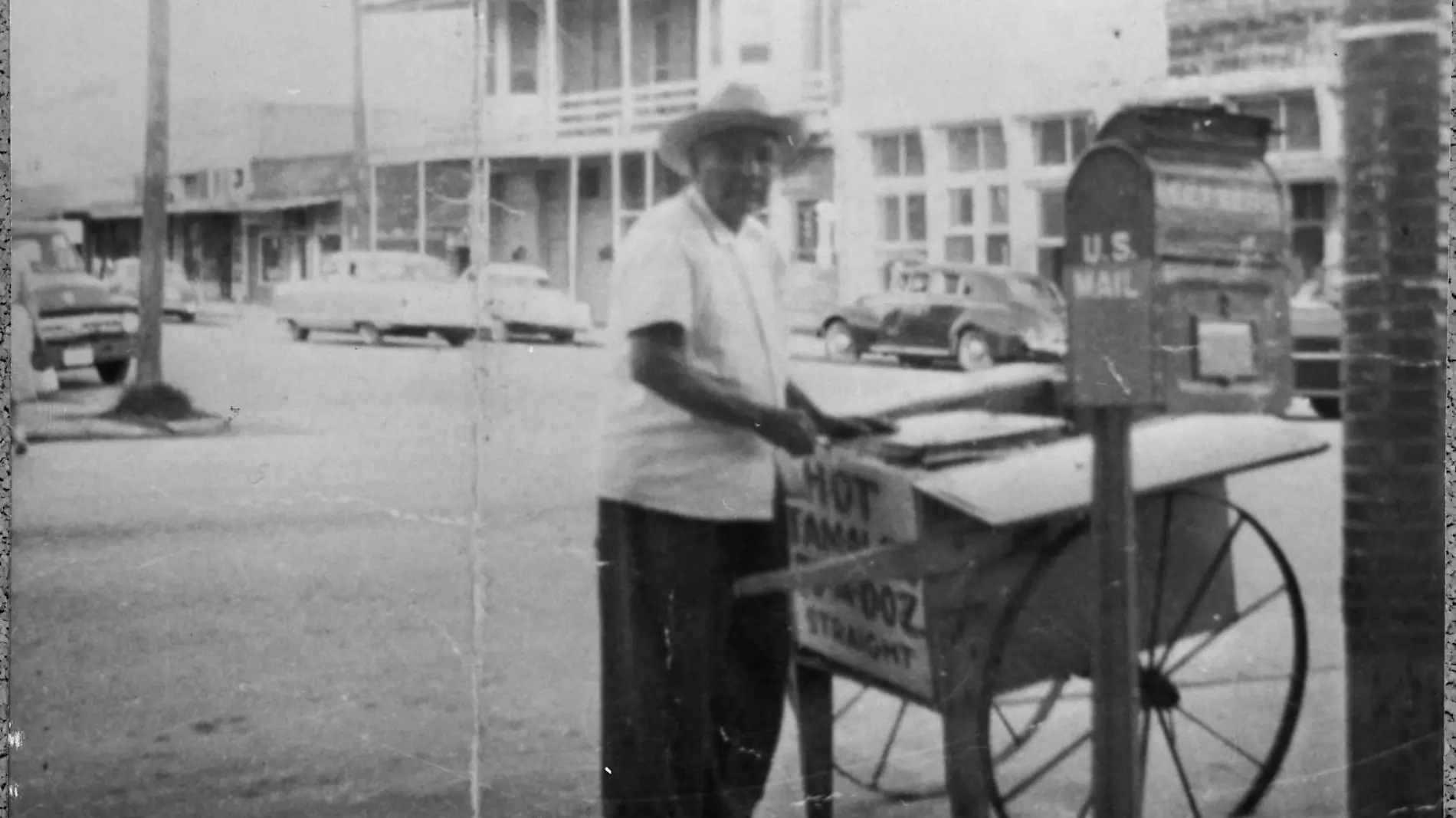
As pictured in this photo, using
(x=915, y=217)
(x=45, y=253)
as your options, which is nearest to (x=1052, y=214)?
(x=915, y=217)

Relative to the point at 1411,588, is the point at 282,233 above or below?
above

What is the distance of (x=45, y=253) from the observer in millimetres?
3826

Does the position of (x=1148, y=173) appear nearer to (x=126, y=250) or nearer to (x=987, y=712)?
(x=987, y=712)

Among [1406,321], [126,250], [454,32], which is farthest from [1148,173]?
[126,250]

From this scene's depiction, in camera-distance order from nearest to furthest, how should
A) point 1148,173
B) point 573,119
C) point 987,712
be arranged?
point 1148,173
point 987,712
point 573,119

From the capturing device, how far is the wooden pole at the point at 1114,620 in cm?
320

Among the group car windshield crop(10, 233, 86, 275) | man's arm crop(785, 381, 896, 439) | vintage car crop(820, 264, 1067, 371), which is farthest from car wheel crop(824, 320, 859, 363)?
car windshield crop(10, 233, 86, 275)

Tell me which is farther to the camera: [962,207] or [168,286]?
[962,207]

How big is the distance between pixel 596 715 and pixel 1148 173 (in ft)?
6.29

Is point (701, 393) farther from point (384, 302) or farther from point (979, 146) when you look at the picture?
point (979, 146)

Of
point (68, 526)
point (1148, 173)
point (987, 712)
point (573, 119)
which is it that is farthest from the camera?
point (573, 119)

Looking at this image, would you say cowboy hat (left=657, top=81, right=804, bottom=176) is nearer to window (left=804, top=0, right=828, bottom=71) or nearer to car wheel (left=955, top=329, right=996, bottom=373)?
window (left=804, top=0, right=828, bottom=71)

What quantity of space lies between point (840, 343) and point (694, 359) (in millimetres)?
515

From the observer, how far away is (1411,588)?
13.0ft
